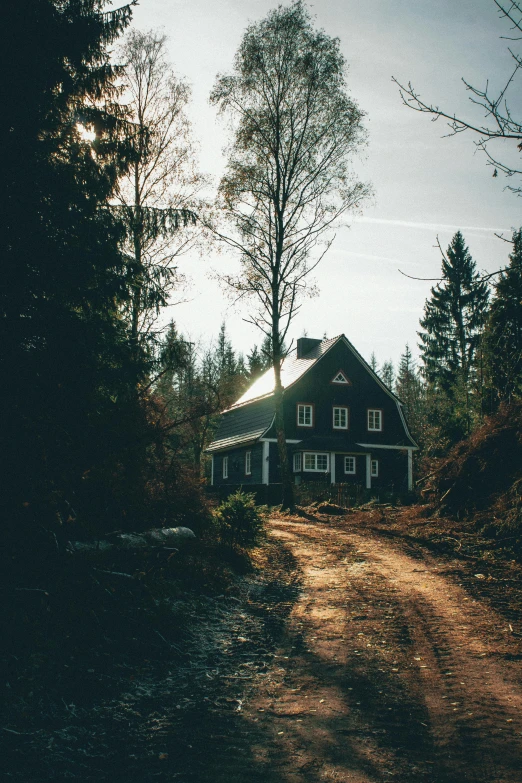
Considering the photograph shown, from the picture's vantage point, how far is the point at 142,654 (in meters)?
5.37

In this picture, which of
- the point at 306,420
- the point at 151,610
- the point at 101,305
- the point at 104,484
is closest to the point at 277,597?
the point at 151,610

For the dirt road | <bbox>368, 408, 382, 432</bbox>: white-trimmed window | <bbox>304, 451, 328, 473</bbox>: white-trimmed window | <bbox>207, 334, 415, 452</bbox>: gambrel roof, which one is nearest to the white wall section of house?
<bbox>207, 334, 415, 452</bbox>: gambrel roof

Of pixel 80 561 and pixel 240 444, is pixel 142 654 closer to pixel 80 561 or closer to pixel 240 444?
pixel 80 561

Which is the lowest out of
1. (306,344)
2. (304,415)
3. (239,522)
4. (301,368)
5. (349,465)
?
(349,465)

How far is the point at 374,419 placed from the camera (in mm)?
35562

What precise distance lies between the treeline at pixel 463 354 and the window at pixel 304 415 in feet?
23.0

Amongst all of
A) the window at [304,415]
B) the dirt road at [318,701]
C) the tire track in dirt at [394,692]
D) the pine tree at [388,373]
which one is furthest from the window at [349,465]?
the pine tree at [388,373]

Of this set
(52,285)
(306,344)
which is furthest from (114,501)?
(306,344)

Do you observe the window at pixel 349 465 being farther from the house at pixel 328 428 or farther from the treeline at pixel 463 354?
the treeline at pixel 463 354

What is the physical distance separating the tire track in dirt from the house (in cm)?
2386

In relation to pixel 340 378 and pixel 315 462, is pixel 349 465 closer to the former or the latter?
pixel 315 462

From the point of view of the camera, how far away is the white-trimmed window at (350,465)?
1313 inches

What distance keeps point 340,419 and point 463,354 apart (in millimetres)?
8289

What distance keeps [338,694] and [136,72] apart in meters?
21.1
